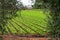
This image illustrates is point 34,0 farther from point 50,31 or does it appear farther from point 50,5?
point 50,31

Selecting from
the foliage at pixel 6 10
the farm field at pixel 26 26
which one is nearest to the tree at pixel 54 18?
the farm field at pixel 26 26

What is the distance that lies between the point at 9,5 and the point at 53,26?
4.74ft

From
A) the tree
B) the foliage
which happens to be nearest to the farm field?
the tree

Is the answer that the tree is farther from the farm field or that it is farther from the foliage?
the foliage

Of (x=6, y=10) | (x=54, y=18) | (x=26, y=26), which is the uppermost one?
(x=6, y=10)

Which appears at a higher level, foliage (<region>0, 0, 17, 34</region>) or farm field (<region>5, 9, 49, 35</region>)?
foliage (<region>0, 0, 17, 34</region>)

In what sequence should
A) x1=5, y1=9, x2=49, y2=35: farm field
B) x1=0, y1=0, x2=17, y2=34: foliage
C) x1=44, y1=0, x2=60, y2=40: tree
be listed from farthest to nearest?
x1=5, y1=9, x2=49, y2=35: farm field → x1=0, y1=0, x2=17, y2=34: foliage → x1=44, y1=0, x2=60, y2=40: tree

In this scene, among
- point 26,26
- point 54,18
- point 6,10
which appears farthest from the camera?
point 26,26

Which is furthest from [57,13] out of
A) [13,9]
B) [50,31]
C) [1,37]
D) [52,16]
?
[1,37]

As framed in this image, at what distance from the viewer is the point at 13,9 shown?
6797 millimetres

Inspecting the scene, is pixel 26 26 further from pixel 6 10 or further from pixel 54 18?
pixel 54 18

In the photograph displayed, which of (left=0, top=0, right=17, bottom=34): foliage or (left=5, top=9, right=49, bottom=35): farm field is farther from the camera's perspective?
(left=5, top=9, right=49, bottom=35): farm field

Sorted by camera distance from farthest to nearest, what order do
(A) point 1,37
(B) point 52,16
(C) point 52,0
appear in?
(A) point 1,37 → (B) point 52,16 → (C) point 52,0

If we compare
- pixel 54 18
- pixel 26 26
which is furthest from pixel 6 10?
pixel 26 26
